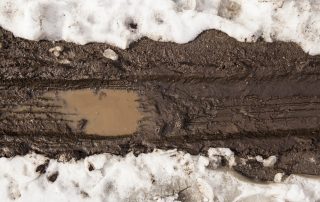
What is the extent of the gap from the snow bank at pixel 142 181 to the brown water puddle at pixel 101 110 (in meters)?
0.23

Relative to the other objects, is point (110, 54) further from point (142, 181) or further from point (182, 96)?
point (142, 181)

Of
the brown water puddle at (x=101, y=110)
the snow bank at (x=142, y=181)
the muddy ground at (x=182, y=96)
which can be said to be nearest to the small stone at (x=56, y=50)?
the muddy ground at (x=182, y=96)

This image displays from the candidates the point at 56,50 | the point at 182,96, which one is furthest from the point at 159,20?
the point at 56,50

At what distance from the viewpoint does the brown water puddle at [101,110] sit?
429 cm

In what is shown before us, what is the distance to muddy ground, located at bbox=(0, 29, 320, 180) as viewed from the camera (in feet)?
14.0

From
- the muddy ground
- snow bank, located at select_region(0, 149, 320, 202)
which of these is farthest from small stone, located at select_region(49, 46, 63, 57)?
snow bank, located at select_region(0, 149, 320, 202)

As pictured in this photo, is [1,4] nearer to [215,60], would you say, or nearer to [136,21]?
[136,21]

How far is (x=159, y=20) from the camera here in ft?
14.1

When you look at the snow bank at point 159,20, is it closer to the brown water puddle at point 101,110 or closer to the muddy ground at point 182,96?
the muddy ground at point 182,96

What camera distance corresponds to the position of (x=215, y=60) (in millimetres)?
4336

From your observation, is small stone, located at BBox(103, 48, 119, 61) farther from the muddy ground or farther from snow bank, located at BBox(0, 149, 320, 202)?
snow bank, located at BBox(0, 149, 320, 202)

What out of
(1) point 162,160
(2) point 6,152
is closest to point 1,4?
(2) point 6,152

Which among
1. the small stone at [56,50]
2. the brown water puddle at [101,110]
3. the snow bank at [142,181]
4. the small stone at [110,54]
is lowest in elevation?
the snow bank at [142,181]

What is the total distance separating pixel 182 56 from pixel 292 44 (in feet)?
2.87
